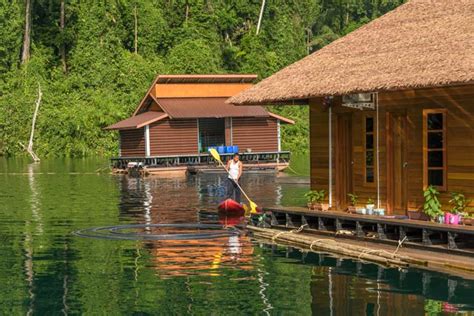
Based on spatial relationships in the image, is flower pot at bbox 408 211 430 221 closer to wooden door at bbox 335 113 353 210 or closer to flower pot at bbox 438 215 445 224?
flower pot at bbox 438 215 445 224

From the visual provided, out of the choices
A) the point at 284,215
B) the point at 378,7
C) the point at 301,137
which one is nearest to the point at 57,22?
the point at 301,137

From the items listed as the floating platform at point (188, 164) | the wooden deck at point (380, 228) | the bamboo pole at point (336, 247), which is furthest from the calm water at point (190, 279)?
the floating platform at point (188, 164)

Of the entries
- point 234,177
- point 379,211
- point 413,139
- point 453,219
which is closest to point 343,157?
point 379,211

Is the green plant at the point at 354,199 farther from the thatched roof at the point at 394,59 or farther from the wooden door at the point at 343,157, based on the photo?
the thatched roof at the point at 394,59

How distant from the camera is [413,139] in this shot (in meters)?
23.7

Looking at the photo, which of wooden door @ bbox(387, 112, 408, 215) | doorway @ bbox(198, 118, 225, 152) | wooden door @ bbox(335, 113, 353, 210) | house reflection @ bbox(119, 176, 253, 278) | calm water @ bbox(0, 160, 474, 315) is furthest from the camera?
doorway @ bbox(198, 118, 225, 152)

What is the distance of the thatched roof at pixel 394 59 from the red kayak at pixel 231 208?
16.2ft

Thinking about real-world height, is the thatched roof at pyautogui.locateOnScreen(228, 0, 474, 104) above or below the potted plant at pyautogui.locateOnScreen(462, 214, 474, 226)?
above

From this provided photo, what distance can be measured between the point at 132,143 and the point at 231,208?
124ft

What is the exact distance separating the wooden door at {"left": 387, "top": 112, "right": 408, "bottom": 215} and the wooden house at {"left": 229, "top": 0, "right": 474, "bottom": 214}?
0.02m

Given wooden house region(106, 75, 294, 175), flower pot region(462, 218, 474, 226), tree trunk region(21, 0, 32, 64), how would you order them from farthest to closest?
tree trunk region(21, 0, 32, 64)
wooden house region(106, 75, 294, 175)
flower pot region(462, 218, 474, 226)

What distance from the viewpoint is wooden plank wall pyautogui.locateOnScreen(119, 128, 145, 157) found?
220 ft

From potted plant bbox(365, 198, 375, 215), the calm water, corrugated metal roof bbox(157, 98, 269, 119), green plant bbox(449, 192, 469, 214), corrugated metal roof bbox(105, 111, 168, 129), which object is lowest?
the calm water

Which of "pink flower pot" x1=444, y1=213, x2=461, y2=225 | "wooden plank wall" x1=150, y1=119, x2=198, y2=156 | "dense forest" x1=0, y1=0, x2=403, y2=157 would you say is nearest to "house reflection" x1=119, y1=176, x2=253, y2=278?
"pink flower pot" x1=444, y1=213, x2=461, y2=225
